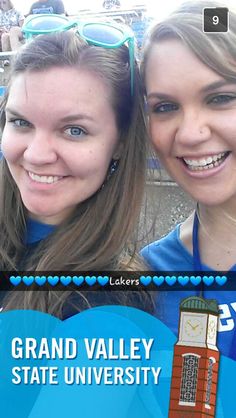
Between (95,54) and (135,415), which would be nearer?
(95,54)

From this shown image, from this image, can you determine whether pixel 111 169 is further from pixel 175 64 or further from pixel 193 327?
pixel 193 327

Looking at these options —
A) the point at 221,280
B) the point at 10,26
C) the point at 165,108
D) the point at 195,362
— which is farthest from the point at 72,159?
the point at 195,362

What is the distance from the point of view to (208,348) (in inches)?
56.7

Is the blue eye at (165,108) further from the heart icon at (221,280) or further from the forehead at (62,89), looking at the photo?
the heart icon at (221,280)

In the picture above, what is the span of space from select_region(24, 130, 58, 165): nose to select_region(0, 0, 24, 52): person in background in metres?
0.24

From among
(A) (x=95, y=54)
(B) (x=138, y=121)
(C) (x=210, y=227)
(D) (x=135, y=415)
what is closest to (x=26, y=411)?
(D) (x=135, y=415)

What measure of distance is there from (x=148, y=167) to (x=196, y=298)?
36 cm

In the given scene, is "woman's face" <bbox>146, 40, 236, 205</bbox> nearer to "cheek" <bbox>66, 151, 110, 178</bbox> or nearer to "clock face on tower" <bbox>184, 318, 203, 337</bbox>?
"cheek" <bbox>66, 151, 110, 178</bbox>

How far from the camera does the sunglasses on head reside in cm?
137

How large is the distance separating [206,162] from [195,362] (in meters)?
0.52

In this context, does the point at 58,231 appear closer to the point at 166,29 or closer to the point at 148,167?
the point at 148,167

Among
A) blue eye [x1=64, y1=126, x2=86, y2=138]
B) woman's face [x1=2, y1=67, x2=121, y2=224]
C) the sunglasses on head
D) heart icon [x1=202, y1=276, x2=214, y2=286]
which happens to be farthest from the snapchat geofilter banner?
the sunglasses on head

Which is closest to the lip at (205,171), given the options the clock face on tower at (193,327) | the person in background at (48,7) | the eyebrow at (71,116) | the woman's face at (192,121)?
the woman's face at (192,121)

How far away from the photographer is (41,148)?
1382 mm
